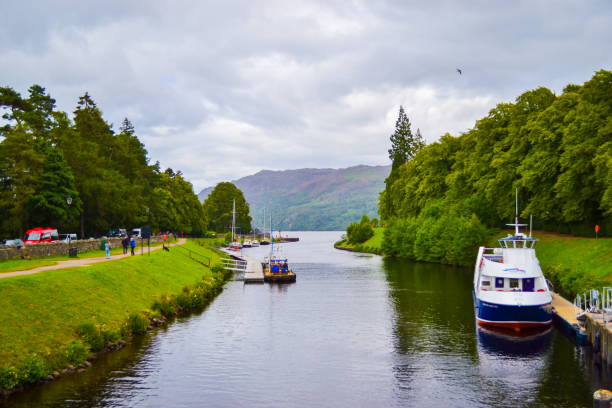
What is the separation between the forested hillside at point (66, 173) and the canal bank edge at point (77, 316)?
1820 centimetres

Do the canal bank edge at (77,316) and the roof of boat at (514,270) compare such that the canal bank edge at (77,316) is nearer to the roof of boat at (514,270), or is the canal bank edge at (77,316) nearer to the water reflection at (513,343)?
the water reflection at (513,343)

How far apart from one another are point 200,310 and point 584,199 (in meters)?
48.9

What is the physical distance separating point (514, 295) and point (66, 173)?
5857 cm

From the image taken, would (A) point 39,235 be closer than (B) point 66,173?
Yes

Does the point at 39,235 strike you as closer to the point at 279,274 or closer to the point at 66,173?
the point at 66,173

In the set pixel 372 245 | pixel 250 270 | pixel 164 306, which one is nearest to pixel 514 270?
pixel 164 306

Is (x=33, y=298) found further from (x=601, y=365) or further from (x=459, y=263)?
(x=459, y=263)

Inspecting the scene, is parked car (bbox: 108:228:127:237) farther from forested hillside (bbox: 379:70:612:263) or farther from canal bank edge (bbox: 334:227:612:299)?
canal bank edge (bbox: 334:227:612:299)

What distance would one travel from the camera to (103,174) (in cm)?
8225

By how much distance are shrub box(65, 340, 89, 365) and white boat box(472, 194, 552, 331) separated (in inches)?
1134

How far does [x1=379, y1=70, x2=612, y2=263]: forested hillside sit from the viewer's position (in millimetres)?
63219

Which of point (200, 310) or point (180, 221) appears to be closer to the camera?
point (200, 310)

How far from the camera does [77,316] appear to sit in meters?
32.4

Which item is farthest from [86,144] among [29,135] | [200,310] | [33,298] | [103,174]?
[33,298]
